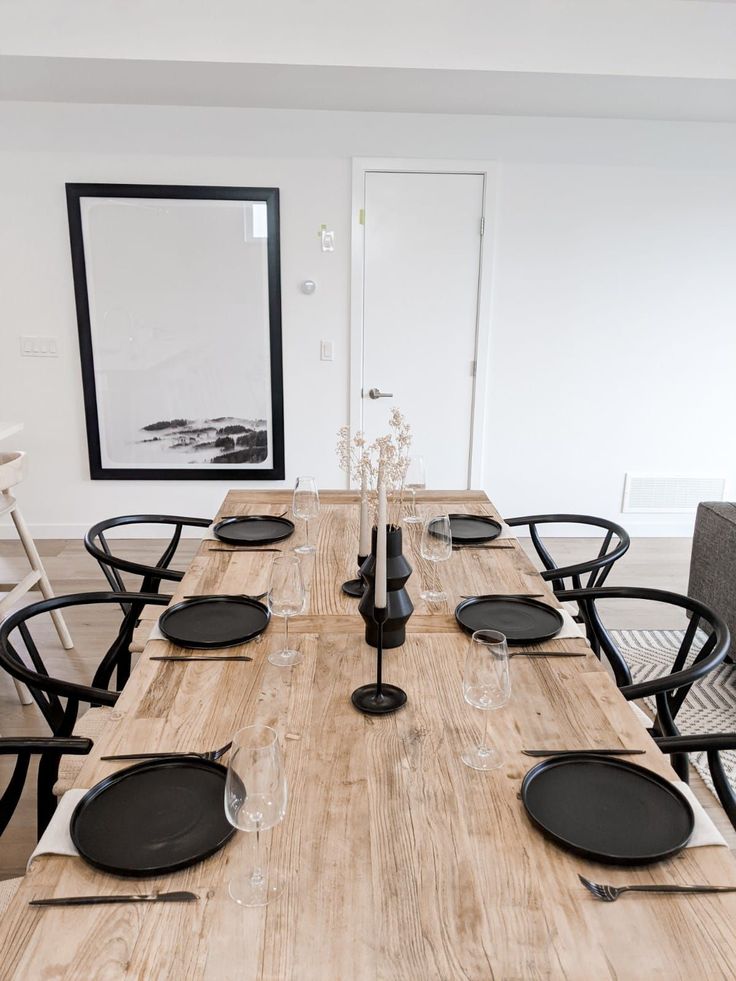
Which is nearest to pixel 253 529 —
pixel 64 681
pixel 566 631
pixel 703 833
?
pixel 64 681

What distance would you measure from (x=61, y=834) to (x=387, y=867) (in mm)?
493

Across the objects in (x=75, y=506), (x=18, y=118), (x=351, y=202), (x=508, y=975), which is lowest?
(x=75, y=506)

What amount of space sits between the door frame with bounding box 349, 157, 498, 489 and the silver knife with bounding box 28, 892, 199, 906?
377 cm

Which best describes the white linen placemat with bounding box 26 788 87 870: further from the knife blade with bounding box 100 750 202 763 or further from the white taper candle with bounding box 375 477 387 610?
the white taper candle with bounding box 375 477 387 610

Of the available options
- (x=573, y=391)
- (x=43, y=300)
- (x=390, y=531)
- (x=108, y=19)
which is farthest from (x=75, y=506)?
(x=390, y=531)

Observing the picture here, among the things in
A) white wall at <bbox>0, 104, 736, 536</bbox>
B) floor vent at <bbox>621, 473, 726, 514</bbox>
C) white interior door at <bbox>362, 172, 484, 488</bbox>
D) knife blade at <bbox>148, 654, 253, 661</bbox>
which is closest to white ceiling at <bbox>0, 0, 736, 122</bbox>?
white wall at <bbox>0, 104, 736, 536</bbox>

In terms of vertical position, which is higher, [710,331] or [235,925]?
[710,331]

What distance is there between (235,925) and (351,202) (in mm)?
4009

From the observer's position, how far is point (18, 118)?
418 centimetres

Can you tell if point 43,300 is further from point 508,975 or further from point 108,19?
point 508,975

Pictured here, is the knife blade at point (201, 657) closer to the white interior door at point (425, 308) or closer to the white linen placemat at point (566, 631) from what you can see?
the white linen placemat at point (566, 631)

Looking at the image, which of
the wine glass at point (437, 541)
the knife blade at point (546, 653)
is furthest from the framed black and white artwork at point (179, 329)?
the knife blade at point (546, 653)

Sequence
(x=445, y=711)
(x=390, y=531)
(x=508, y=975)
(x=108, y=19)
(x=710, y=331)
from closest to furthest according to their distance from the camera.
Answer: (x=508, y=975)
(x=445, y=711)
(x=390, y=531)
(x=108, y=19)
(x=710, y=331)

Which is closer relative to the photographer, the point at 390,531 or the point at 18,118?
the point at 390,531
